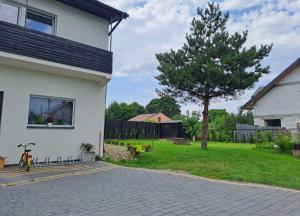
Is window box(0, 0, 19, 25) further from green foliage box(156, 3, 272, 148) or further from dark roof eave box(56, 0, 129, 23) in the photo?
green foliage box(156, 3, 272, 148)

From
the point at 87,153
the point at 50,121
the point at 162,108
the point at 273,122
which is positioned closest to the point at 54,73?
the point at 50,121

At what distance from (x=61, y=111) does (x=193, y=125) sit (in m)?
18.5

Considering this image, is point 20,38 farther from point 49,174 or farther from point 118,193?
point 118,193

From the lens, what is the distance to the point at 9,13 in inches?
416

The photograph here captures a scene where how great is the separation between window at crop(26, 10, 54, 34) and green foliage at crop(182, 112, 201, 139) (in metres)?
18.6

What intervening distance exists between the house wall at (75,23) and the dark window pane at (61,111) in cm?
269

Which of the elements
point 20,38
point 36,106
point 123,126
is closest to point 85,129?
point 36,106

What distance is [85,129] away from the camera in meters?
12.4

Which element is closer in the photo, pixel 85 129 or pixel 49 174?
pixel 49 174

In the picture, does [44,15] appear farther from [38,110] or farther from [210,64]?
[210,64]

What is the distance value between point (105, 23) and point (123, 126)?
1474cm

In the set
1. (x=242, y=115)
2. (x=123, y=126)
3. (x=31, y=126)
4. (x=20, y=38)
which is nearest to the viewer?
(x=20, y=38)

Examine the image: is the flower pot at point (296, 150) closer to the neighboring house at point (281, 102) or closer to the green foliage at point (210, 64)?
the green foliage at point (210, 64)

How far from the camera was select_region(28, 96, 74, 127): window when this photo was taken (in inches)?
432
